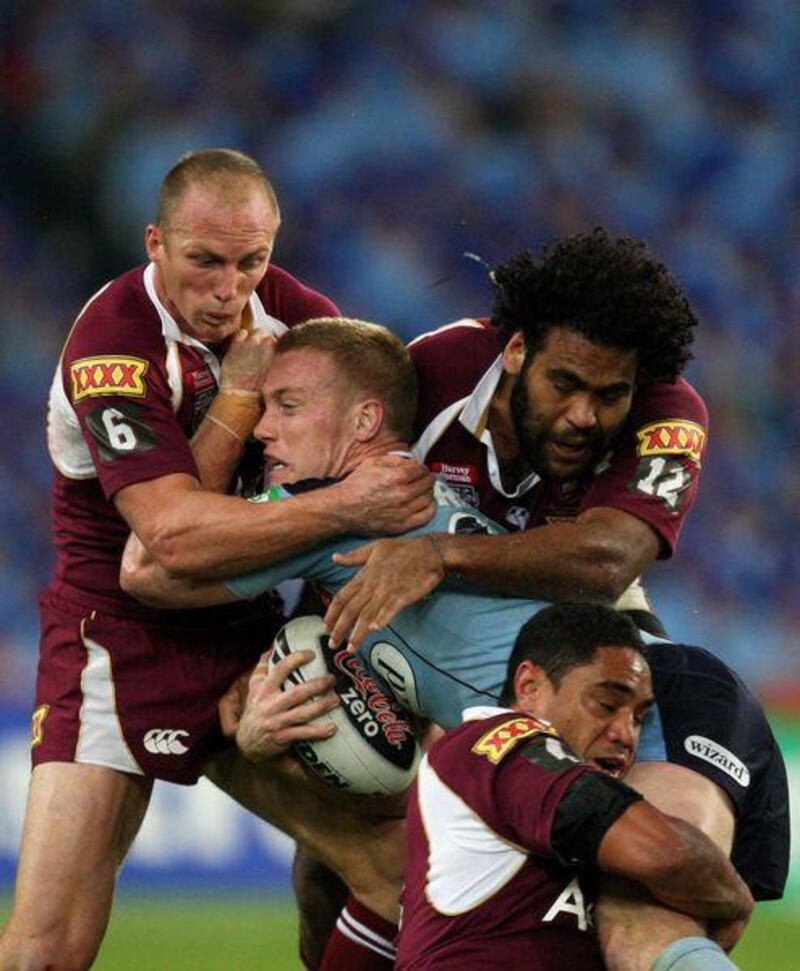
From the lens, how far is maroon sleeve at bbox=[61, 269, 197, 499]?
14.2 feet

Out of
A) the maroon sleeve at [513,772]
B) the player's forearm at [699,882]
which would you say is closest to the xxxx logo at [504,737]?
the maroon sleeve at [513,772]

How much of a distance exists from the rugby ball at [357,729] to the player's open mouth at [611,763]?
0.73 m

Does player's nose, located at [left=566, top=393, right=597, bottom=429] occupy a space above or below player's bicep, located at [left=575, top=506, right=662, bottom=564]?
above

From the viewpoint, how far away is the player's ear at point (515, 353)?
450cm

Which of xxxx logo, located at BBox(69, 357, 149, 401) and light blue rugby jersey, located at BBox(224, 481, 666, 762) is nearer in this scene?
light blue rugby jersey, located at BBox(224, 481, 666, 762)

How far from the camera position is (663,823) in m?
3.35

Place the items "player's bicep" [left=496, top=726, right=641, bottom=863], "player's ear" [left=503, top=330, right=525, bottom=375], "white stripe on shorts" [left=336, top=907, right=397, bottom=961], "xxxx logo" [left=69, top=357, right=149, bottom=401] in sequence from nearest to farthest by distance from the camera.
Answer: "player's bicep" [left=496, top=726, right=641, bottom=863]
"xxxx logo" [left=69, top=357, right=149, bottom=401]
"player's ear" [left=503, top=330, right=525, bottom=375]
"white stripe on shorts" [left=336, top=907, right=397, bottom=961]

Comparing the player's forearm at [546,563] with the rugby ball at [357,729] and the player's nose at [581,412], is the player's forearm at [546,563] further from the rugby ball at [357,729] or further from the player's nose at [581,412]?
the rugby ball at [357,729]

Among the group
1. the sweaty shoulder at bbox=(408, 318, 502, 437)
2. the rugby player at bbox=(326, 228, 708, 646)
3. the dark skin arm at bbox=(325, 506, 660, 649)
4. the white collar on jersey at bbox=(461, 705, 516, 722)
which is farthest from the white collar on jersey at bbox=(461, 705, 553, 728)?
the sweaty shoulder at bbox=(408, 318, 502, 437)

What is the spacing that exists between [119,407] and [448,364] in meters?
0.81

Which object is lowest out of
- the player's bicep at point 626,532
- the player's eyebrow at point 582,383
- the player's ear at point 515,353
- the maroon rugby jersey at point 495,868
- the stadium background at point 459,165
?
the maroon rugby jersey at point 495,868

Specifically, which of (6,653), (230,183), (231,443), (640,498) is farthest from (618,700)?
(6,653)

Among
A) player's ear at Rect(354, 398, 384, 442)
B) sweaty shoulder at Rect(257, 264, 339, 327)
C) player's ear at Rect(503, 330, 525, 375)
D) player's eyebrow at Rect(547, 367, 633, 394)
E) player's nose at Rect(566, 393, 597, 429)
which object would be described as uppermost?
sweaty shoulder at Rect(257, 264, 339, 327)

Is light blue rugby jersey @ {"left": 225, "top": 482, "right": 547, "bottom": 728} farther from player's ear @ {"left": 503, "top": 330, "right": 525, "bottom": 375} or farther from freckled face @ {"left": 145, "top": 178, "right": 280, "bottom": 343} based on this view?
freckled face @ {"left": 145, "top": 178, "right": 280, "bottom": 343}
